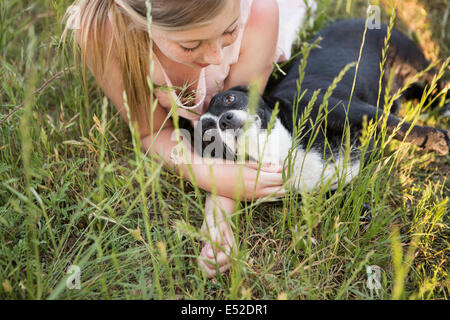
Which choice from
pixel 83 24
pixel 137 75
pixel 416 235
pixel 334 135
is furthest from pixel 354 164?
pixel 83 24

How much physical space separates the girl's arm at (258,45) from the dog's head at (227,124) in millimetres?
300

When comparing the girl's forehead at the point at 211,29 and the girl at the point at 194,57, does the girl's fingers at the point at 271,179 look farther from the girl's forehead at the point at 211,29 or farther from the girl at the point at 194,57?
the girl's forehead at the point at 211,29

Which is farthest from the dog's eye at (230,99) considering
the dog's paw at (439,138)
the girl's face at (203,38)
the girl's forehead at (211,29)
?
the dog's paw at (439,138)

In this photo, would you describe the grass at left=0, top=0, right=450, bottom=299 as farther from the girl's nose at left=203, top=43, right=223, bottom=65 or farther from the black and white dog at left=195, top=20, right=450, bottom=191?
the girl's nose at left=203, top=43, right=223, bottom=65

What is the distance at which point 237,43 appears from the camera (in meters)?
1.84

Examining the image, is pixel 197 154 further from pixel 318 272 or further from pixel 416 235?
pixel 416 235

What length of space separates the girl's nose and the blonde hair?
120 millimetres

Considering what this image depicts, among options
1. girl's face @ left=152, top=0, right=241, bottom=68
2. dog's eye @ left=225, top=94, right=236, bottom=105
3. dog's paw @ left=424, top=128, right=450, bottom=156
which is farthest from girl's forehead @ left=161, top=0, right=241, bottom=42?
dog's paw @ left=424, top=128, right=450, bottom=156

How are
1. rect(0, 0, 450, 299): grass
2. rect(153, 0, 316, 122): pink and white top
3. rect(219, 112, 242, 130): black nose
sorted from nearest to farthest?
rect(0, 0, 450, 299): grass < rect(219, 112, 242, 130): black nose < rect(153, 0, 316, 122): pink and white top

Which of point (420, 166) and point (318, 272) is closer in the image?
point (318, 272)

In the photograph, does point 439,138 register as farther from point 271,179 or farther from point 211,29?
point 211,29

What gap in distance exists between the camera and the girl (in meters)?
1.27

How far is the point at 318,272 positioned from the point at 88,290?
77 cm

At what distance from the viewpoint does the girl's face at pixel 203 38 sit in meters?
1.29
